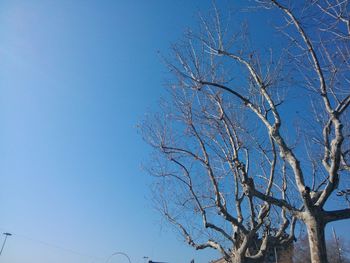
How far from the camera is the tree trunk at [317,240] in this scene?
7.30 metres

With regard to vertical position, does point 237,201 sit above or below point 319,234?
above

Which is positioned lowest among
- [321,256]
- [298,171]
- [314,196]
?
[321,256]

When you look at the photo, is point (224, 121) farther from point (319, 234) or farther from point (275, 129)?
point (319, 234)

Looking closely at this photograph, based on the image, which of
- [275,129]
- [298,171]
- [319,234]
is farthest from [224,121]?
[319,234]

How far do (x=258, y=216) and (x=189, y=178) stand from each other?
10.9ft

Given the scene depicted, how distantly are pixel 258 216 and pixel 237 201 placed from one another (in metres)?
1.10

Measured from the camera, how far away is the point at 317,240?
7375 mm

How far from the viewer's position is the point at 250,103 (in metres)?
9.80

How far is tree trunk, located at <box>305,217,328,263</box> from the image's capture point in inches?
287

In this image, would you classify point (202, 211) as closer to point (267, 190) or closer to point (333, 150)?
point (267, 190)

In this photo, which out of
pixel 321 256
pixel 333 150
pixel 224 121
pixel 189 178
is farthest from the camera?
pixel 189 178

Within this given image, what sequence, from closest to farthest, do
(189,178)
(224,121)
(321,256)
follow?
(321,256)
(224,121)
(189,178)

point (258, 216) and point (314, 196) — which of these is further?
point (258, 216)

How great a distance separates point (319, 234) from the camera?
744cm
